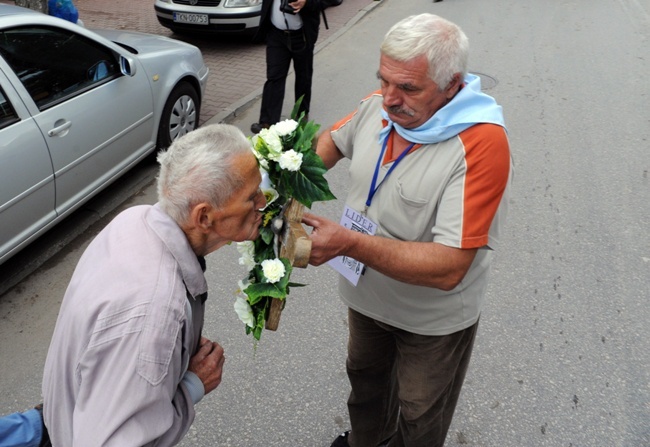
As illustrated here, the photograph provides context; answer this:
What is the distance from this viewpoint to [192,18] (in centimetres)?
855

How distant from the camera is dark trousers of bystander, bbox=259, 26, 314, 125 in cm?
593

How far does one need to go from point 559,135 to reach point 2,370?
535 cm

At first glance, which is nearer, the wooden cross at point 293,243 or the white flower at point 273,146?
the wooden cross at point 293,243

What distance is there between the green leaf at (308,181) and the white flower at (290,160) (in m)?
0.04

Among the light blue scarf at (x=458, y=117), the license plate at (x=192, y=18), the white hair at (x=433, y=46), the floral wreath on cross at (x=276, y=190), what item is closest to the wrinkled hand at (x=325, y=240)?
the floral wreath on cross at (x=276, y=190)

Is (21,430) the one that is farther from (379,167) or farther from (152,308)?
(379,167)

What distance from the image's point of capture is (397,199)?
204cm

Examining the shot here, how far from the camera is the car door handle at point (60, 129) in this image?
4.00m

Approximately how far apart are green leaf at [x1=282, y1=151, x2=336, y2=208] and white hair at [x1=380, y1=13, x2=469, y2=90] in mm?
418

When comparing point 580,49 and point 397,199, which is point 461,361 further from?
point 580,49

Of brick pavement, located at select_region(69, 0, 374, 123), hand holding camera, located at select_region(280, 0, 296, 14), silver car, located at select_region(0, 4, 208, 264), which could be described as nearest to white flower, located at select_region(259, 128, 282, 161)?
silver car, located at select_region(0, 4, 208, 264)

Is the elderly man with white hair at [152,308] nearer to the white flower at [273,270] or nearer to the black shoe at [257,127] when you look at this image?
the white flower at [273,270]

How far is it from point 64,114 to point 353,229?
2762 mm

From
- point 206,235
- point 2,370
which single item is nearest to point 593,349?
point 206,235
